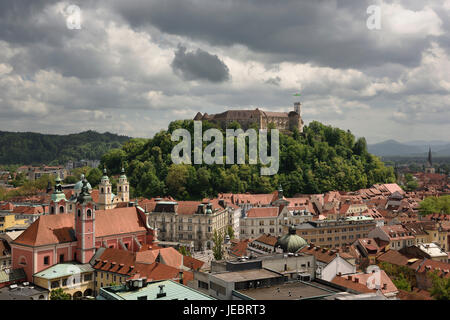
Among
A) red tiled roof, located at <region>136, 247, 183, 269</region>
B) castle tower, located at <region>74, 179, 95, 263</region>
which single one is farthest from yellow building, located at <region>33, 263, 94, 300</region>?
red tiled roof, located at <region>136, 247, 183, 269</region>

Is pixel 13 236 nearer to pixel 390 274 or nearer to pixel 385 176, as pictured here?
pixel 390 274

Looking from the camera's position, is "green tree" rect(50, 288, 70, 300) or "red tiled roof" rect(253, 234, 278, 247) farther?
"red tiled roof" rect(253, 234, 278, 247)

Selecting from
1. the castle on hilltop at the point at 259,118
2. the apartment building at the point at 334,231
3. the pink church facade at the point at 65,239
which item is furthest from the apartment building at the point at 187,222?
the castle on hilltop at the point at 259,118

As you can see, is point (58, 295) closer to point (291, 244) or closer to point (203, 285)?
point (203, 285)

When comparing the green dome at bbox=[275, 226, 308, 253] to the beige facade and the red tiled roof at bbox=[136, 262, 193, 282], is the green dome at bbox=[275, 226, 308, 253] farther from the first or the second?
the beige facade

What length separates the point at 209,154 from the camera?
368 ft

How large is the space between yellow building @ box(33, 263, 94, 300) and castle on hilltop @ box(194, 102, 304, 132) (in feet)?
290

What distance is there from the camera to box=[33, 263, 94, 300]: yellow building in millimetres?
44625

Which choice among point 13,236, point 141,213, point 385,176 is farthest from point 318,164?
point 13,236

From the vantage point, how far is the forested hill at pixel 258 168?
10494 cm

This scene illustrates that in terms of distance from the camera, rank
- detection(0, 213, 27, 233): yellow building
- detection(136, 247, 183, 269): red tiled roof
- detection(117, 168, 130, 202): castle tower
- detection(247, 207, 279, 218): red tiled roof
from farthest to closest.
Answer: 1. detection(0, 213, 27, 233): yellow building
2. detection(117, 168, 130, 202): castle tower
3. detection(247, 207, 279, 218): red tiled roof
4. detection(136, 247, 183, 269): red tiled roof

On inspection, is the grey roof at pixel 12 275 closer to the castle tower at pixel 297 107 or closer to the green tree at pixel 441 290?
the green tree at pixel 441 290

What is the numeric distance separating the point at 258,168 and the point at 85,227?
69.3 metres

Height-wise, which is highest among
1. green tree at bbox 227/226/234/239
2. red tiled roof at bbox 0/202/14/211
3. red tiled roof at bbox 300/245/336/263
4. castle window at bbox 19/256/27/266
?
red tiled roof at bbox 300/245/336/263
